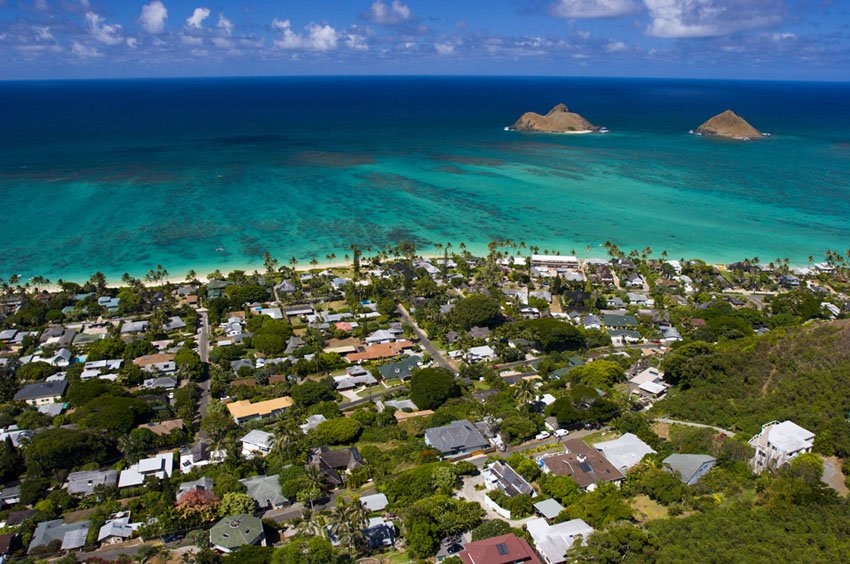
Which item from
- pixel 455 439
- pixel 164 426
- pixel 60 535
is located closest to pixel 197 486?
pixel 60 535

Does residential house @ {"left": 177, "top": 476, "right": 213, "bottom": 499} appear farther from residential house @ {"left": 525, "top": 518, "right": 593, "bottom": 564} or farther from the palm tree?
residential house @ {"left": 525, "top": 518, "right": 593, "bottom": 564}

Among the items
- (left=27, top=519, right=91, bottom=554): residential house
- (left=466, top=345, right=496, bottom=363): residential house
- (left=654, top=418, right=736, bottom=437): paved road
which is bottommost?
(left=27, top=519, right=91, bottom=554): residential house

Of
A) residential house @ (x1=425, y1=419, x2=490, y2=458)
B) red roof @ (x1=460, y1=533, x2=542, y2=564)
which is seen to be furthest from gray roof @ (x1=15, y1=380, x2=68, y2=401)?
red roof @ (x1=460, y1=533, x2=542, y2=564)

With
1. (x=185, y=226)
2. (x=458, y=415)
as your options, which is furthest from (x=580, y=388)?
(x=185, y=226)

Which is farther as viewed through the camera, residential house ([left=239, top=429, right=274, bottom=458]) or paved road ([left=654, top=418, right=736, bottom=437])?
paved road ([left=654, top=418, right=736, bottom=437])

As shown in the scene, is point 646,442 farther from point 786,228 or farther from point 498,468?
point 786,228

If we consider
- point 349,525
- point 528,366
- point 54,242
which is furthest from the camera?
point 54,242
